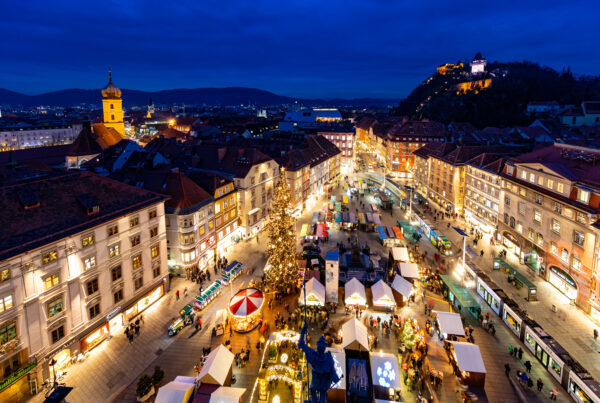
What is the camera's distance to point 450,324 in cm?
3188

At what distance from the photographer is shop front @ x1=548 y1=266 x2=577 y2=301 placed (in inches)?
1517

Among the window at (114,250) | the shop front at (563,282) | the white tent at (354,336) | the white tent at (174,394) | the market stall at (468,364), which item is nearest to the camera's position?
the white tent at (174,394)

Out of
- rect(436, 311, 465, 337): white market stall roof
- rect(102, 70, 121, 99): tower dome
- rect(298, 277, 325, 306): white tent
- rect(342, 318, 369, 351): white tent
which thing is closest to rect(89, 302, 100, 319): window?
rect(298, 277, 325, 306): white tent

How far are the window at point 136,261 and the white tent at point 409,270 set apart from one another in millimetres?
30219

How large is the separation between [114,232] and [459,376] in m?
32.6

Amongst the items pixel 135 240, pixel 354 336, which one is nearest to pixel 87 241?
pixel 135 240

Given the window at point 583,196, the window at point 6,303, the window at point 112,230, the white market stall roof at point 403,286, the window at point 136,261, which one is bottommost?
the white market stall roof at point 403,286

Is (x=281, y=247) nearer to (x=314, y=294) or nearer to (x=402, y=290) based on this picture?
(x=314, y=294)

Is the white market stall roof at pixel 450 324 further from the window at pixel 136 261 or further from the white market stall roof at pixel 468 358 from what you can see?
the window at pixel 136 261

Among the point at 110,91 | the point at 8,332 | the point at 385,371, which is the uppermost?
the point at 110,91

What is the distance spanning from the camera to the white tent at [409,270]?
42500 millimetres

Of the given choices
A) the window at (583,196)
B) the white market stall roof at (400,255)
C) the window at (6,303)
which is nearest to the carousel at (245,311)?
the window at (6,303)

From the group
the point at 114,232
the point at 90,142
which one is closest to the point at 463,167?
the point at 114,232

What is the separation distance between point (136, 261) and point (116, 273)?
9.28 ft
